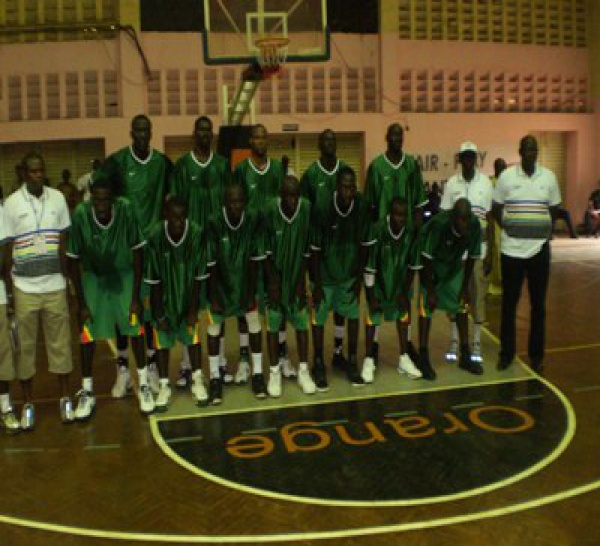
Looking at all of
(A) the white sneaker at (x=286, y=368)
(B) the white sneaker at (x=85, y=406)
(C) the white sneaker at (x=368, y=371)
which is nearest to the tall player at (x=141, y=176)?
(B) the white sneaker at (x=85, y=406)

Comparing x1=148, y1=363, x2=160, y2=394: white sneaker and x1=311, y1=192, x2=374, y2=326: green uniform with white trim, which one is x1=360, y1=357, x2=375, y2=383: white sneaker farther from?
x1=148, y1=363, x2=160, y2=394: white sneaker

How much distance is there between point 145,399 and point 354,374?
1748mm

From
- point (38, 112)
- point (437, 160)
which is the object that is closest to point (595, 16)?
point (437, 160)

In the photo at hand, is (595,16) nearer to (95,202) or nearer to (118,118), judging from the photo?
(118,118)

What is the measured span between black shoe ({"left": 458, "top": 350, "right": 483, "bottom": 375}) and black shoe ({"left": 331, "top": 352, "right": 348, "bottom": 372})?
1.04m

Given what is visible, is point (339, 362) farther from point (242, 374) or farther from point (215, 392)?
point (215, 392)

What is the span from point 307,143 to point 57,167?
6053mm

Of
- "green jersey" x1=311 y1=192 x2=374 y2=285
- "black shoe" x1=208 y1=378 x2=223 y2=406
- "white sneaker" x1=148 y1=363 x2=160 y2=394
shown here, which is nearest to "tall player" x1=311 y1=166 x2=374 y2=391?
"green jersey" x1=311 y1=192 x2=374 y2=285

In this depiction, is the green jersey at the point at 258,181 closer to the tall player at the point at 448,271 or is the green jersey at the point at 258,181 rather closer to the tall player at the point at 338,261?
the tall player at the point at 338,261

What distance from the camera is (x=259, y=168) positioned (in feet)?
19.0

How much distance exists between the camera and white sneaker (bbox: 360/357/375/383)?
582 centimetres

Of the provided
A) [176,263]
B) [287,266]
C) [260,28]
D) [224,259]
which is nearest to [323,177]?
[287,266]

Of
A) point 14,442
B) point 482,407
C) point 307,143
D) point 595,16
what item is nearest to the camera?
point 14,442

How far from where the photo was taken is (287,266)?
18.0 ft
